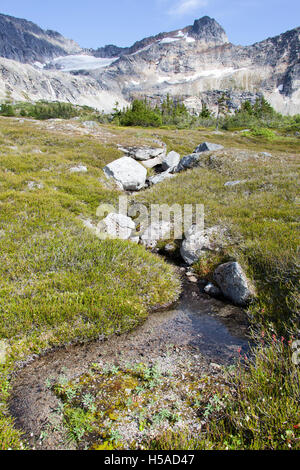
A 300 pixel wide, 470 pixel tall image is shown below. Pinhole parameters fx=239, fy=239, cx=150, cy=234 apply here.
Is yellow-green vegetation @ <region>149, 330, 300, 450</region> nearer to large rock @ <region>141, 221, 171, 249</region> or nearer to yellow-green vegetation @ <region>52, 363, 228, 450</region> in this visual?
yellow-green vegetation @ <region>52, 363, 228, 450</region>

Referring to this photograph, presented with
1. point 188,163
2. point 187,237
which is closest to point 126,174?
point 188,163

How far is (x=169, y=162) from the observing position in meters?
24.8

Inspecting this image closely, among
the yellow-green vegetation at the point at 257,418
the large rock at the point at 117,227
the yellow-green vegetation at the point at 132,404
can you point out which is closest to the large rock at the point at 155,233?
the large rock at the point at 117,227

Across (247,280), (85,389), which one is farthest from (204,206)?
(85,389)

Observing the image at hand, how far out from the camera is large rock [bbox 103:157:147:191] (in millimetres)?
18719

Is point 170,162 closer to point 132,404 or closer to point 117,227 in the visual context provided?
point 117,227

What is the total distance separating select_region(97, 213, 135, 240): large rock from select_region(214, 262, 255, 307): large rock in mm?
4790

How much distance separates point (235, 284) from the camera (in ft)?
24.1

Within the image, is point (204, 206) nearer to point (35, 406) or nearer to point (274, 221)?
point (274, 221)

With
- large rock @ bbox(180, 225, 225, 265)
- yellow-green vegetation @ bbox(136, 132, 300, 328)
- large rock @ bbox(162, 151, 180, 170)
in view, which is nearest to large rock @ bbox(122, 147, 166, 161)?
large rock @ bbox(162, 151, 180, 170)

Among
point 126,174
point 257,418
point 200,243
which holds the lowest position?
point 200,243

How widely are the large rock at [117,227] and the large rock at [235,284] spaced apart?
4.79 metres

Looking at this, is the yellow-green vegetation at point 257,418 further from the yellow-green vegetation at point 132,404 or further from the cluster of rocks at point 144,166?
the cluster of rocks at point 144,166

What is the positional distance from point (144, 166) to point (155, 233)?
14437 millimetres
